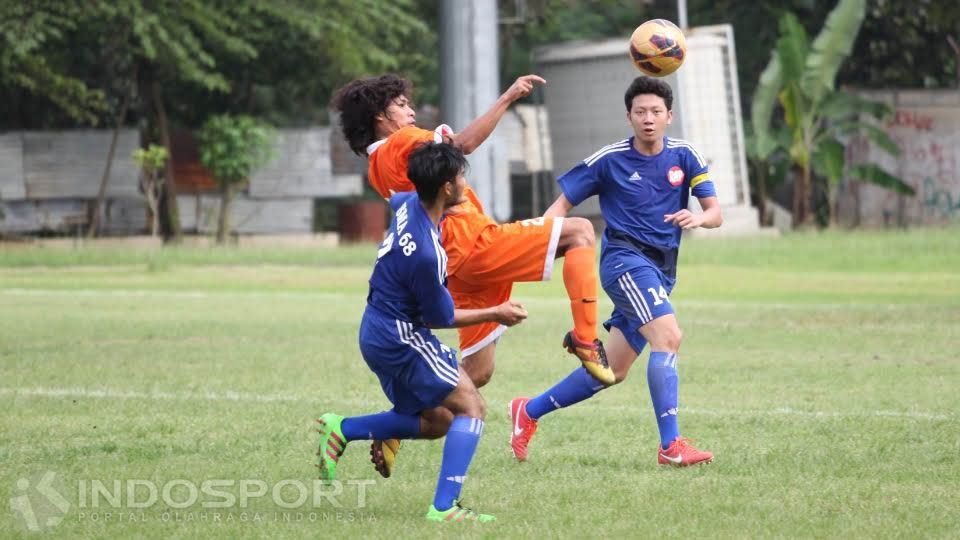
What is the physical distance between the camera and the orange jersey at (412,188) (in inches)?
289

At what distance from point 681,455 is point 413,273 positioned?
1.99m


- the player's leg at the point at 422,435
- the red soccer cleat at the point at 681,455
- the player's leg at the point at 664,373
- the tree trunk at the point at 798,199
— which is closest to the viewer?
the player's leg at the point at 422,435

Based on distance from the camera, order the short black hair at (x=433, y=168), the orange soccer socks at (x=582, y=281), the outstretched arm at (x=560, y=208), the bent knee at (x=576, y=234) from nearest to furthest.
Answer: the short black hair at (x=433, y=168), the orange soccer socks at (x=582, y=281), the bent knee at (x=576, y=234), the outstretched arm at (x=560, y=208)

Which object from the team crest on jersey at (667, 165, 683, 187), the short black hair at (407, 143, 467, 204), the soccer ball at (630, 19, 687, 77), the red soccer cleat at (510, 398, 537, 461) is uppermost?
the soccer ball at (630, 19, 687, 77)

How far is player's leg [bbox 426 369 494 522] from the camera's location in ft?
20.6

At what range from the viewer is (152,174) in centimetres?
2964

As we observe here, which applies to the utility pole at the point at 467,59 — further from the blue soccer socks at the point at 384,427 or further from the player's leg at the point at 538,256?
the blue soccer socks at the point at 384,427

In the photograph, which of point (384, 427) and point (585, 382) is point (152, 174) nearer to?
point (585, 382)

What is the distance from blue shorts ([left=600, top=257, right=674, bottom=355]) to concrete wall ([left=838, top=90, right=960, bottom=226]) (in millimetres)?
25145

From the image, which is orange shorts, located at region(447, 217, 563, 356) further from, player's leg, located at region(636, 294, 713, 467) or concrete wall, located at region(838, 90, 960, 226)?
concrete wall, located at region(838, 90, 960, 226)

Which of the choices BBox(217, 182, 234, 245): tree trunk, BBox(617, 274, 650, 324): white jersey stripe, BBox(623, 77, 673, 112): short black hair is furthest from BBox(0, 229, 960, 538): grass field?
BBox(217, 182, 234, 245): tree trunk

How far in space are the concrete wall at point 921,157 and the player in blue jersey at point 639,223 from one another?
81.6ft

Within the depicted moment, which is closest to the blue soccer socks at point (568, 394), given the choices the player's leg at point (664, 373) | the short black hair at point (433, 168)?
the player's leg at point (664, 373)

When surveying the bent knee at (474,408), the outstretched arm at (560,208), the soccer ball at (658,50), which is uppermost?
the soccer ball at (658,50)
